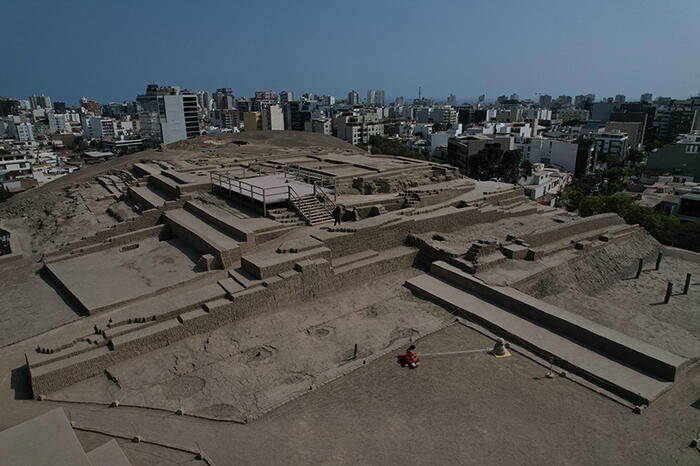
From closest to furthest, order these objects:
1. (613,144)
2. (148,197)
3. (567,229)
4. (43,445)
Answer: (43,445) → (567,229) → (148,197) → (613,144)

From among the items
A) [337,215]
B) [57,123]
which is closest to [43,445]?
[337,215]

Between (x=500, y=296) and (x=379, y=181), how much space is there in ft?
24.7

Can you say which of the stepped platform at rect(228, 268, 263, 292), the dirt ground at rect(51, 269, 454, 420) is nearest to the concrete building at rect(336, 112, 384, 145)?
the stepped platform at rect(228, 268, 263, 292)

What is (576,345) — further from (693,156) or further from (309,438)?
(693,156)

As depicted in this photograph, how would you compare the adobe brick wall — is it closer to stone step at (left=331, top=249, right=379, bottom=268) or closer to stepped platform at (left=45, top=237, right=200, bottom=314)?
stone step at (left=331, top=249, right=379, bottom=268)

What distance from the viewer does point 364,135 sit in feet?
224

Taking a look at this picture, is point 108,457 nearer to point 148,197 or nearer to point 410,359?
point 410,359

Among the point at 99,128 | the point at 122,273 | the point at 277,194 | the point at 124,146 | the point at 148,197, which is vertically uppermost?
the point at 277,194

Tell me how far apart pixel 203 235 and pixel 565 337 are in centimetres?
810

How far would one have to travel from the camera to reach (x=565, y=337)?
8.03 m

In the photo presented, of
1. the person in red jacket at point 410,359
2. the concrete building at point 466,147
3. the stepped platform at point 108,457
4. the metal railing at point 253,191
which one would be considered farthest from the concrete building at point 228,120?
the stepped platform at point 108,457

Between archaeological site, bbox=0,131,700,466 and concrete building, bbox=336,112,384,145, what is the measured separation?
53.0 metres

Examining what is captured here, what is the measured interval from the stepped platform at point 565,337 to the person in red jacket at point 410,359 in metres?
2.00

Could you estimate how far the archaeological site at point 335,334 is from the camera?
5559mm
